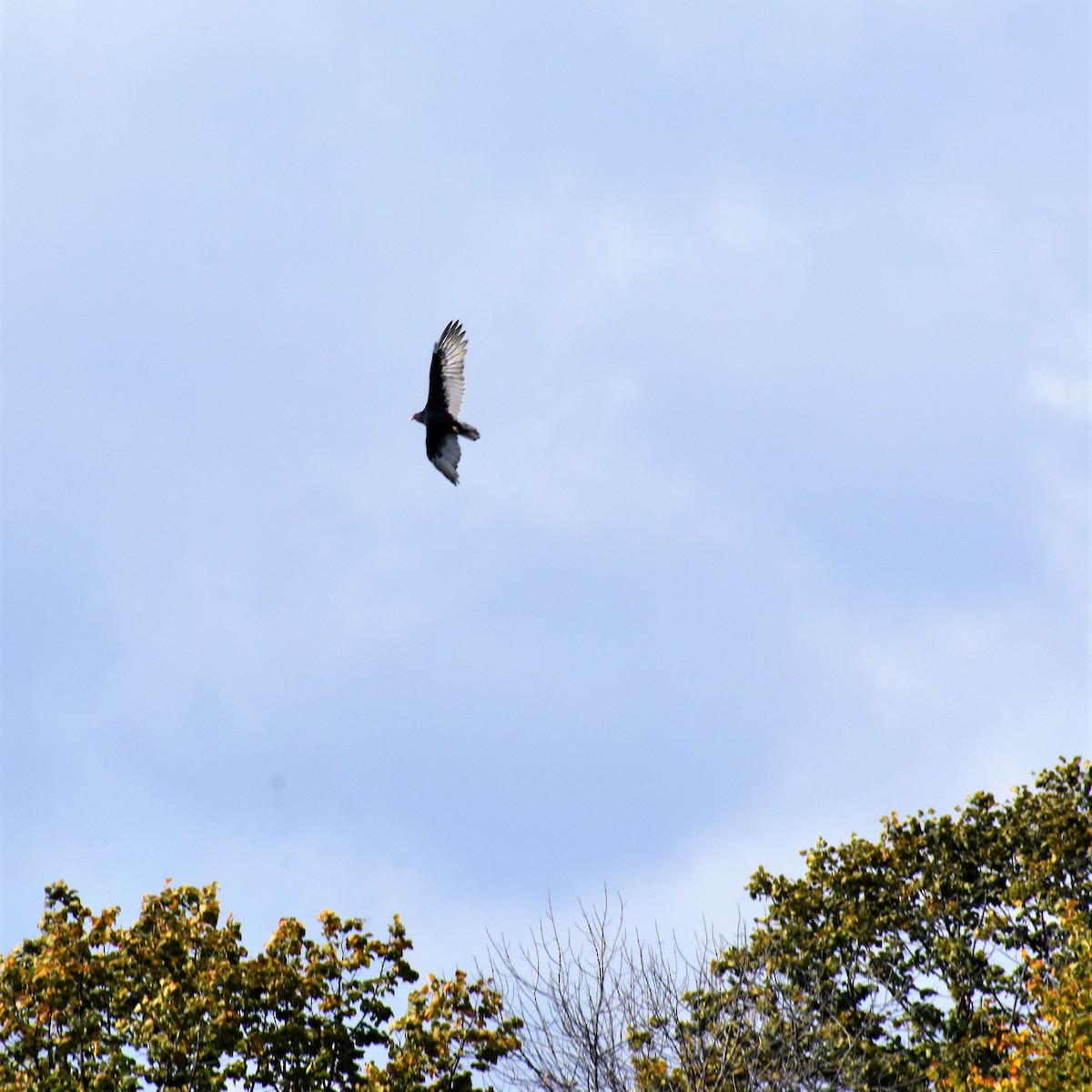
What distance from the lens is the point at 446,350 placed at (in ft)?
66.4

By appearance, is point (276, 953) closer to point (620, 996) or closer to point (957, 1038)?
point (620, 996)

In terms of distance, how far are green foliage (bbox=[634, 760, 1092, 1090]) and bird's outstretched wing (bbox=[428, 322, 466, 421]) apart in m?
8.97

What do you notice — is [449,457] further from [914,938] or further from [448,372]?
[914,938]

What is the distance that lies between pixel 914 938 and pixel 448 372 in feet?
39.0

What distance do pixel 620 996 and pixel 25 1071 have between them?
7052 millimetres

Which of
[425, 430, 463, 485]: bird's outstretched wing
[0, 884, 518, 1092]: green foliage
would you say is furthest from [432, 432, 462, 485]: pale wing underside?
[0, 884, 518, 1092]: green foliage

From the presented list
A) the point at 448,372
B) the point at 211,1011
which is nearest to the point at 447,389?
the point at 448,372

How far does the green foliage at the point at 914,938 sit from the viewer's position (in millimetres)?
20234

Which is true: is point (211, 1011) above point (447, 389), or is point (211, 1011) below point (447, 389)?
below

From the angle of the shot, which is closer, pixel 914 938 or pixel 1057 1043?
pixel 1057 1043

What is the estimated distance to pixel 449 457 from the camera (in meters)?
20.7

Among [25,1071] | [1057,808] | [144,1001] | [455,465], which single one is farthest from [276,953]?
[1057,808]

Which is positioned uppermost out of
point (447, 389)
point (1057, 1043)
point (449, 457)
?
point (447, 389)

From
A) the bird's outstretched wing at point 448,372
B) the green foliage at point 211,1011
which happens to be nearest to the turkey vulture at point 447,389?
the bird's outstretched wing at point 448,372
